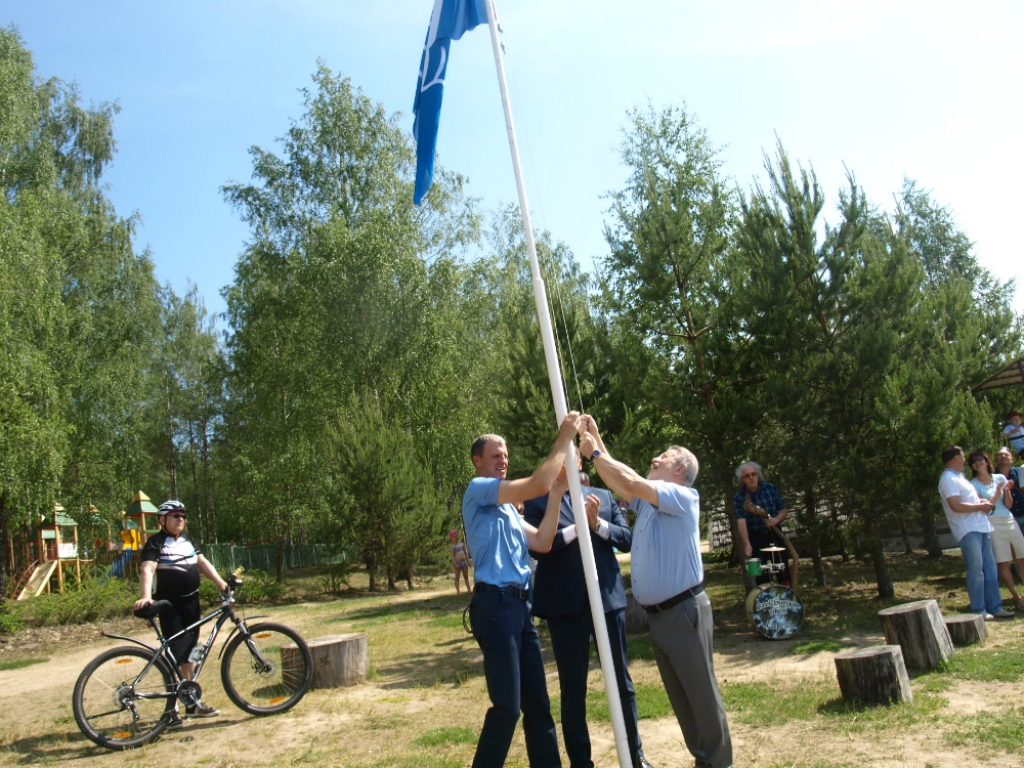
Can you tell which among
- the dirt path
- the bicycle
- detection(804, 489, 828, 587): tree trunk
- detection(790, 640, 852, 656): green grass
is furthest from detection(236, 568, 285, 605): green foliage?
detection(790, 640, 852, 656): green grass

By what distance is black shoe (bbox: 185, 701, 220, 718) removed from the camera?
21.8ft

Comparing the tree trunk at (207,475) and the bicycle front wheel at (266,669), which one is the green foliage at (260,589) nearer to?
the bicycle front wheel at (266,669)

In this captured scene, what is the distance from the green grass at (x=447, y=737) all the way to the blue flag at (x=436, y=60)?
3589 mm

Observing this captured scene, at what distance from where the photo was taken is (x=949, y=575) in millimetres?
11875

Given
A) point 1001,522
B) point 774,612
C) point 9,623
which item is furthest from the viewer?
point 9,623

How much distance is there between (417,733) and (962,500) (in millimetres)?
5789

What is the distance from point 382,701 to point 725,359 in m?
5.99

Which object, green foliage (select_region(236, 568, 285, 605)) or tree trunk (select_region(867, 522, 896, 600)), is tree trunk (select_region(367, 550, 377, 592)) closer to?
green foliage (select_region(236, 568, 285, 605))

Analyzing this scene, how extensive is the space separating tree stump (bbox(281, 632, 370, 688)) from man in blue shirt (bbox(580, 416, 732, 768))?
4311 mm

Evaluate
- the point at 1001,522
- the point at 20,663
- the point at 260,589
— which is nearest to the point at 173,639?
the point at 20,663

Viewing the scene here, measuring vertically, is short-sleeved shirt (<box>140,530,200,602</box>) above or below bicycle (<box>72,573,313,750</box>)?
above

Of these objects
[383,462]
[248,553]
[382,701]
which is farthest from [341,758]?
[248,553]

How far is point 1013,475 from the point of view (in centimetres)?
979

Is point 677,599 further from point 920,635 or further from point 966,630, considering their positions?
point 966,630
